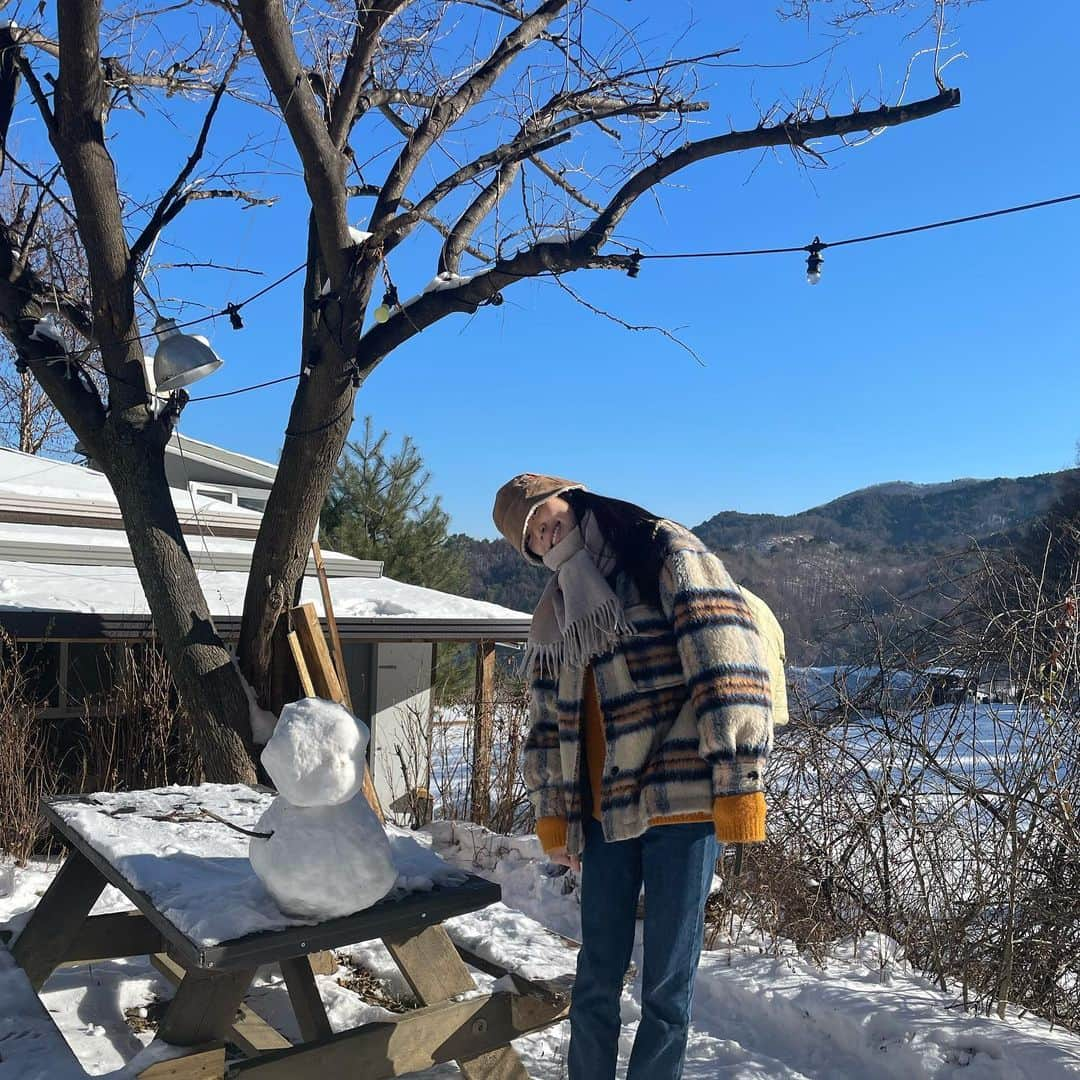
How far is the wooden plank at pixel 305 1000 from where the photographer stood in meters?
3.24

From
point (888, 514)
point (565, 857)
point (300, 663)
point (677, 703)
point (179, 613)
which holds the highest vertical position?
point (888, 514)

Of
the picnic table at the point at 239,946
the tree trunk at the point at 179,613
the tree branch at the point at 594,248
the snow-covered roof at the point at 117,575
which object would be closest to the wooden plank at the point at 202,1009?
the picnic table at the point at 239,946

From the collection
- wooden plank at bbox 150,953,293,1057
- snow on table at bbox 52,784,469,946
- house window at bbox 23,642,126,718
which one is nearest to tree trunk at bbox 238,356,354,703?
snow on table at bbox 52,784,469,946

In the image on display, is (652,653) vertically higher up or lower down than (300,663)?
higher up

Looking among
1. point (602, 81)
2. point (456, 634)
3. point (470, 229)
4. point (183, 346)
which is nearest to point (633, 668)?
point (183, 346)

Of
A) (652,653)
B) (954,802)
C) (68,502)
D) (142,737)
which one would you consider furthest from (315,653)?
(68,502)

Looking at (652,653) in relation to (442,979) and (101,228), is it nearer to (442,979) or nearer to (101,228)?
(442,979)

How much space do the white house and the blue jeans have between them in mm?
4038

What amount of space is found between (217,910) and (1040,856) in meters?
3.26

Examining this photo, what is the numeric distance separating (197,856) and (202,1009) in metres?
0.53

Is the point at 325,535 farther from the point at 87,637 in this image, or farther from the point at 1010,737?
the point at 1010,737

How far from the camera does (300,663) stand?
5.27 metres

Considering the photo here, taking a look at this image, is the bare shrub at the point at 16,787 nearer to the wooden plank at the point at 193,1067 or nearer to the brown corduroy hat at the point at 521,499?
the wooden plank at the point at 193,1067

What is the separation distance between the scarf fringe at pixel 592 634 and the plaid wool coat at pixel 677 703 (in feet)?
0.08
